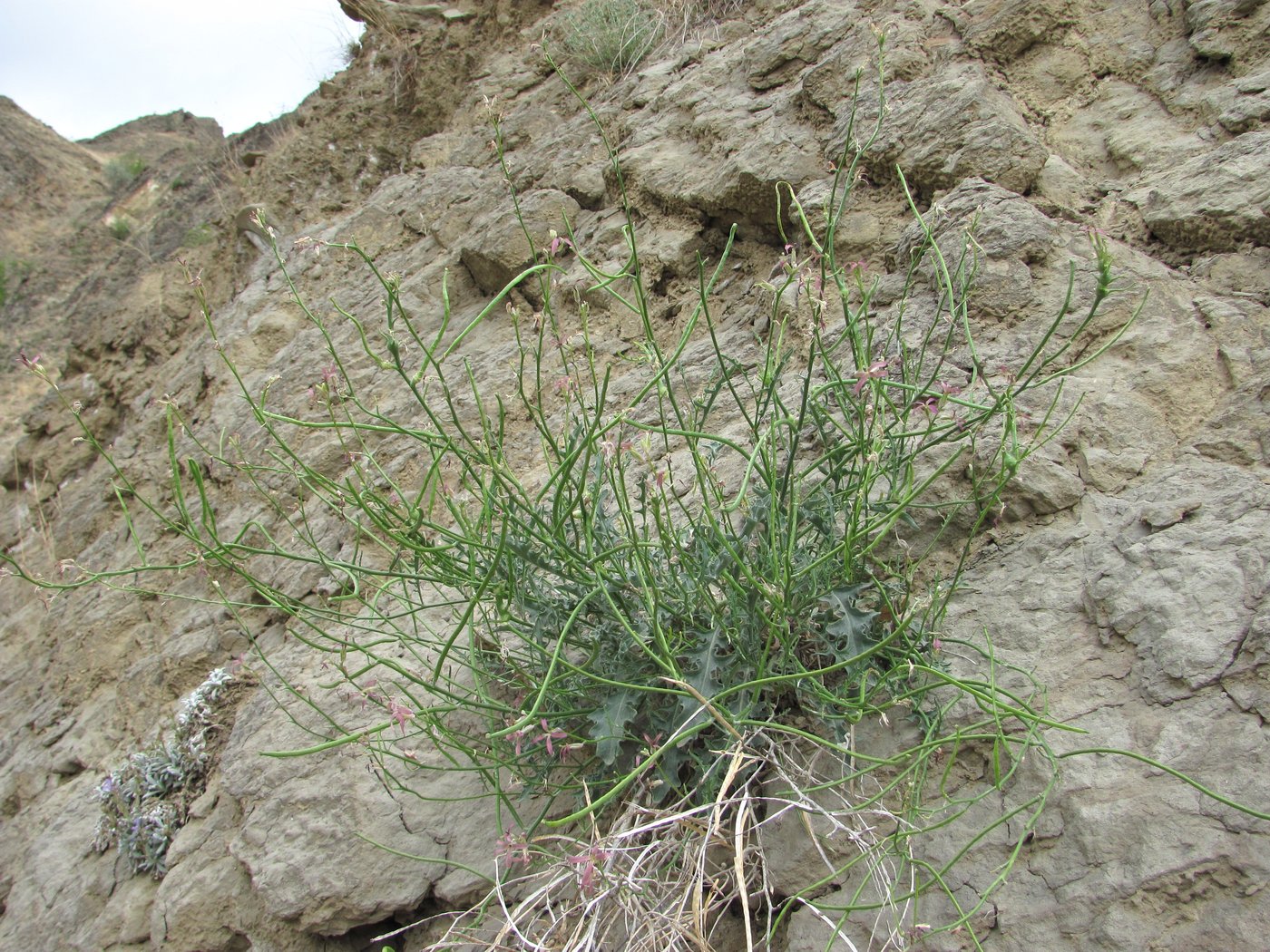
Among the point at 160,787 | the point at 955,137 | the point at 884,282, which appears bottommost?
the point at 160,787

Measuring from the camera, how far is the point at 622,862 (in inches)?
64.5

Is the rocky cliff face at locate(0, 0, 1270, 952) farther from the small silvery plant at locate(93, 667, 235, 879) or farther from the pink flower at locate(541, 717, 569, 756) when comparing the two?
Answer: the pink flower at locate(541, 717, 569, 756)

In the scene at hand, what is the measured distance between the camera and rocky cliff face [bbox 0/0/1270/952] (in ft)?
4.87

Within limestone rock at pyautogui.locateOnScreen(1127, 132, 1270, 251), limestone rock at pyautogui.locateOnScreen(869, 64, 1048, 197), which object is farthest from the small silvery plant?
limestone rock at pyautogui.locateOnScreen(1127, 132, 1270, 251)

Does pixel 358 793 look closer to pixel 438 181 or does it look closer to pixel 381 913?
pixel 381 913

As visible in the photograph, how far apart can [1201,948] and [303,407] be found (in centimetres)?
387

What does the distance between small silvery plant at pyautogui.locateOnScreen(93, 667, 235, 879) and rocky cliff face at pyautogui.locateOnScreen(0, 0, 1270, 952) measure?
87 millimetres

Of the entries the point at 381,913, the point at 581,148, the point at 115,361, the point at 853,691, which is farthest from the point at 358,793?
the point at 115,361

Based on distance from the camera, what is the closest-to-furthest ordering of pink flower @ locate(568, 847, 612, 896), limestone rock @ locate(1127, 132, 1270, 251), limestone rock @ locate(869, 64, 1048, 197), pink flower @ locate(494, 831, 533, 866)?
pink flower @ locate(568, 847, 612, 896) < pink flower @ locate(494, 831, 533, 866) < limestone rock @ locate(1127, 132, 1270, 251) < limestone rock @ locate(869, 64, 1048, 197)

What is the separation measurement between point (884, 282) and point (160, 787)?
2989 millimetres

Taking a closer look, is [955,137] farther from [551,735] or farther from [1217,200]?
[551,735]

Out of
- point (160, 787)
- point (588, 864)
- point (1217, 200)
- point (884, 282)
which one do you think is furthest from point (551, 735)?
point (1217, 200)

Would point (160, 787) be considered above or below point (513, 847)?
below

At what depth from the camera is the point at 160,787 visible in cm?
281
